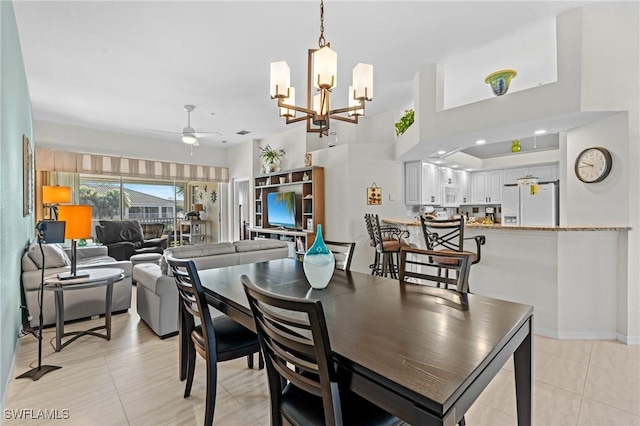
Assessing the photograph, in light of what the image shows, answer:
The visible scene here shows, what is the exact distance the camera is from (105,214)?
6.59 meters

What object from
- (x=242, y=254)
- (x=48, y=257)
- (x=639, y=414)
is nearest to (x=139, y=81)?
(x=48, y=257)

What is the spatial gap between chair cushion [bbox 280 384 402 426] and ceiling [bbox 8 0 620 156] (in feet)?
9.07

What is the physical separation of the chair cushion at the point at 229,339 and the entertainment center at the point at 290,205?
334cm

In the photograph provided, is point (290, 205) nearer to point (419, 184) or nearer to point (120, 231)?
point (419, 184)

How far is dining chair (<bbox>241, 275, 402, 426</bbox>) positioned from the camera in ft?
3.17

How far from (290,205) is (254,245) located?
276 cm

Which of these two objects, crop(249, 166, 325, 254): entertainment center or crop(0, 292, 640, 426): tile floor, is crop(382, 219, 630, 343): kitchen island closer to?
crop(0, 292, 640, 426): tile floor

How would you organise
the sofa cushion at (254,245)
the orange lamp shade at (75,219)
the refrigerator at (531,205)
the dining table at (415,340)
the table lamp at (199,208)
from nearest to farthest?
1. the dining table at (415,340)
2. the orange lamp shade at (75,219)
3. the sofa cushion at (254,245)
4. the refrigerator at (531,205)
5. the table lamp at (199,208)

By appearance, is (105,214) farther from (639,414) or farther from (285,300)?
(639,414)

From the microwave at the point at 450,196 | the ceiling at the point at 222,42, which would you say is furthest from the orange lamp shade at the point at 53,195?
the microwave at the point at 450,196

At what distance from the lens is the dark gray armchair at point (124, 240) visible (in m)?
5.90

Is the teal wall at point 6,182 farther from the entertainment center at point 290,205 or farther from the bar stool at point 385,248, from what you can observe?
the entertainment center at point 290,205

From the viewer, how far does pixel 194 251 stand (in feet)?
10.3

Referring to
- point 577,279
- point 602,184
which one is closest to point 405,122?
point 602,184
